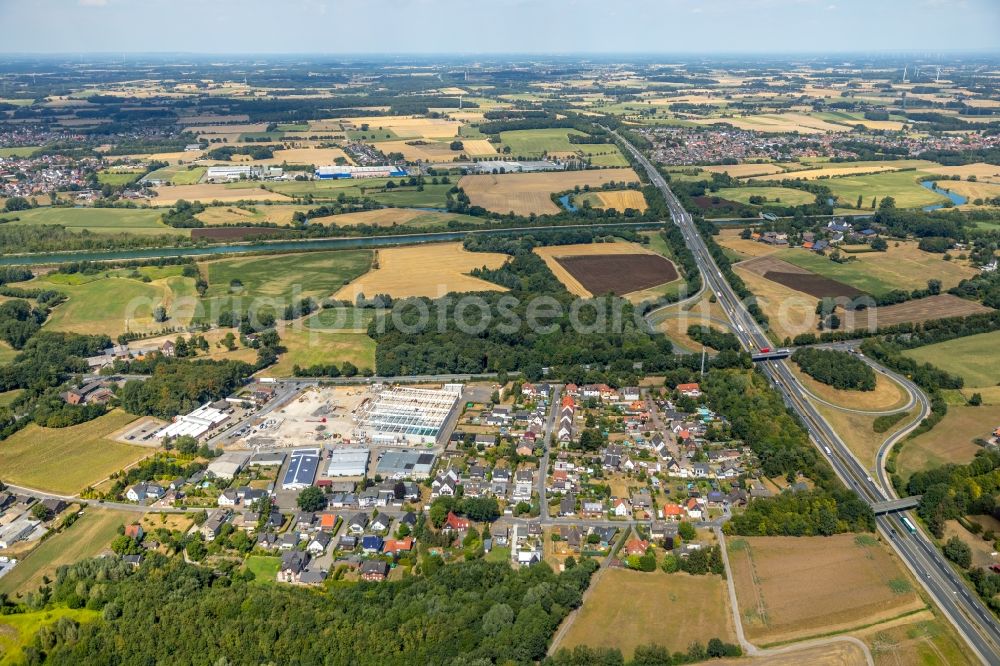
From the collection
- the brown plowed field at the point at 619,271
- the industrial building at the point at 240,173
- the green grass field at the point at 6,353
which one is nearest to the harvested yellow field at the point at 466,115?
the industrial building at the point at 240,173

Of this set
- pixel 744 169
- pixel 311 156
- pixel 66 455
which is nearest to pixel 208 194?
pixel 311 156

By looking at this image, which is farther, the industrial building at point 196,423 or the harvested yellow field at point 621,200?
the harvested yellow field at point 621,200

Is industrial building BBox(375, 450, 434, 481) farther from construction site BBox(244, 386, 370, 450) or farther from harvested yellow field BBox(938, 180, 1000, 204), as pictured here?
harvested yellow field BBox(938, 180, 1000, 204)

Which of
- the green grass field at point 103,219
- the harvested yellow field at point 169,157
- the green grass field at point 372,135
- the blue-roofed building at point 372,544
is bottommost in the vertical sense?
the blue-roofed building at point 372,544

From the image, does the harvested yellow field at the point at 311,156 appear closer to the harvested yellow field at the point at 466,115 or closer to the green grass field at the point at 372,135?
the green grass field at the point at 372,135

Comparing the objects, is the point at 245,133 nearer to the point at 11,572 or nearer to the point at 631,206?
the point at 631,206

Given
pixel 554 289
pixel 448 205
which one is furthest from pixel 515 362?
pixel 448 205

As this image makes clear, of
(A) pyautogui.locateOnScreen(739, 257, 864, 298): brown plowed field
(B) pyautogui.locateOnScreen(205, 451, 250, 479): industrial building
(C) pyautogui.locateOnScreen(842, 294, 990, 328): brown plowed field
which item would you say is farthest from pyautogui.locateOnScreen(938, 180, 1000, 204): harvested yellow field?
(B) pyautogui.locateOnScreen(205, 451, 250, 479): industrial building
